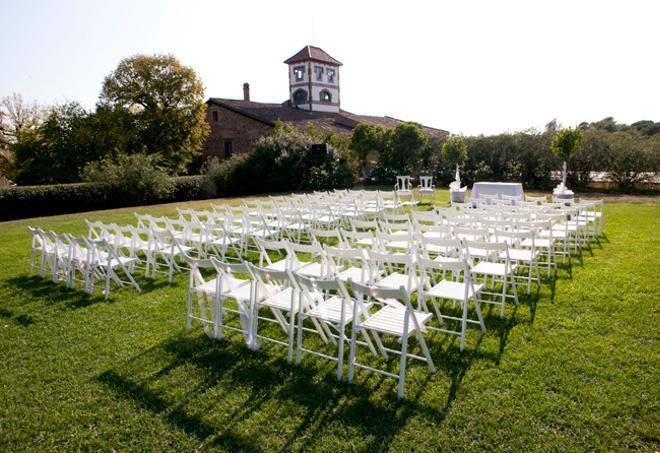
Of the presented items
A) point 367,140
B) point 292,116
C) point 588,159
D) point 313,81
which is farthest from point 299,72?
point 588,159

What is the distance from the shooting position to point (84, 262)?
20.1ft

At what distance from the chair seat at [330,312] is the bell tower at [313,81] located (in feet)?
118

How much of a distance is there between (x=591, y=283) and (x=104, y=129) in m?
25.2

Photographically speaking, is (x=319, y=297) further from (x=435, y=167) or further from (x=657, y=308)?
(x=435, y=167)

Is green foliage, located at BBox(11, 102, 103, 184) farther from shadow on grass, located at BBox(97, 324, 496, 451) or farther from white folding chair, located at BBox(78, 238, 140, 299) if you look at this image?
shadow on grass, located at BBox(97, 324, 496, 451)

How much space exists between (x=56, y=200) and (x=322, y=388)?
16232 mm

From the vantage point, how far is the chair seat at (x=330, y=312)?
382 cm

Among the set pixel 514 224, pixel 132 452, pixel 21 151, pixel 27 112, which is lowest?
pixel 132 452

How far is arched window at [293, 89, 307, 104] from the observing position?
130 feet

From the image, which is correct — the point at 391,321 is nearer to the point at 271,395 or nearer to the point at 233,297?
the point at 271,395

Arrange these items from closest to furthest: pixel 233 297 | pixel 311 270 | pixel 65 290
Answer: pixel 233 297 → pixel 311 270 → pixel 65 290

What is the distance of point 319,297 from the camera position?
4371 millimetres

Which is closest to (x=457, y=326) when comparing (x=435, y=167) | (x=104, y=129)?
(x=435, y=167)

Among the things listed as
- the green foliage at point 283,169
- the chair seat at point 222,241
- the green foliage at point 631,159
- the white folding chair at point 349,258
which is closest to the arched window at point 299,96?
the green foliage at point 283,169
